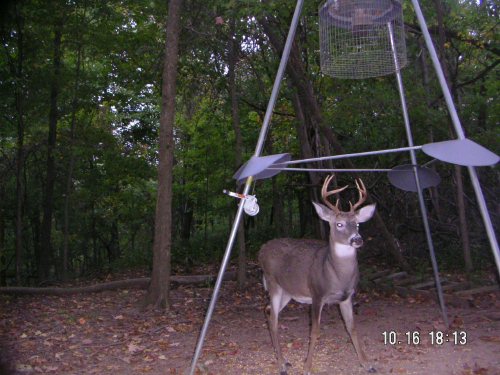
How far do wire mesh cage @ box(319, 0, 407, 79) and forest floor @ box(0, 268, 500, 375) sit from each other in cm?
289

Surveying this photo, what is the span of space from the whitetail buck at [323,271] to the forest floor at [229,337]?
1.38 ft

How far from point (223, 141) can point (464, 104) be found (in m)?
5.79

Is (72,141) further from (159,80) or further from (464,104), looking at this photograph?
(464,104)

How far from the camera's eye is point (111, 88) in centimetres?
1230

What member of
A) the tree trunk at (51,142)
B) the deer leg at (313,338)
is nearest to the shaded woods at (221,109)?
the tree trunk at (51,142)

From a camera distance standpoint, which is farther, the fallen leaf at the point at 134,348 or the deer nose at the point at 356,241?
the fallen leaf at the point at 134,348

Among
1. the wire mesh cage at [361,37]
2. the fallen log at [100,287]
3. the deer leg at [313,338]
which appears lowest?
the fallen log at [100,287]

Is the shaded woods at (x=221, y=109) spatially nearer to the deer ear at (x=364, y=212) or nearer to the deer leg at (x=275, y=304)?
the deer leg at (x=275, y=304)

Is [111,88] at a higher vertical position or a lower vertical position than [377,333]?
higher

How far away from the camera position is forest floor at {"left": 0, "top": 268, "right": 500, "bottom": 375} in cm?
543


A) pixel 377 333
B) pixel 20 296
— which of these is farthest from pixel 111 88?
pixel 377 333

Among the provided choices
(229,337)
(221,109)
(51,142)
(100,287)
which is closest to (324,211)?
(229,337)

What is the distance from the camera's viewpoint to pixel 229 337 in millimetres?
6551

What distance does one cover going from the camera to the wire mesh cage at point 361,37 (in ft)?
18.0
